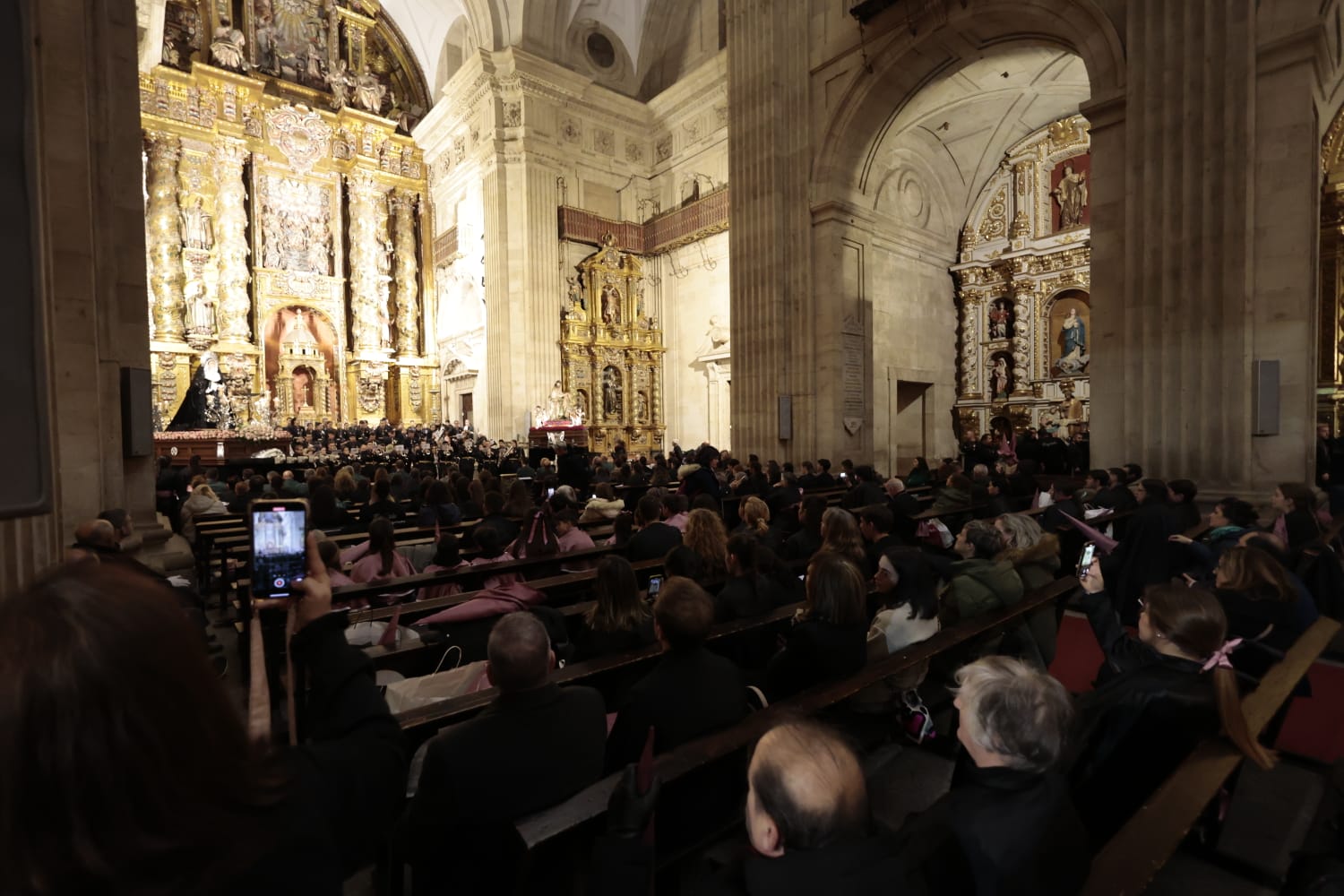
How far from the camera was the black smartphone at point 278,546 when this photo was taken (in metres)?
1.59

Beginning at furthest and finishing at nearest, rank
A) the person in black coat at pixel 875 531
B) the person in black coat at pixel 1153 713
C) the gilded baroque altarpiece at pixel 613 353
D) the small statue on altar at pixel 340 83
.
A: the small statue on altar at pixel 340 83 < the gilded baroque altarpiece at pixel 613 353 < the person in black coat at pixel 875 531 < the person in black coat at pixel 1153 713

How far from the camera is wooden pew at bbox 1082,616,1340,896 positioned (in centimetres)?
138

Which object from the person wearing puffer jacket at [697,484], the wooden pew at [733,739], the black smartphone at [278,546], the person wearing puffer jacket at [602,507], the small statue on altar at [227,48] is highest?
the small statue on altar at [227,48]

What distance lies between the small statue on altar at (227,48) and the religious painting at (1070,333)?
23908 mm

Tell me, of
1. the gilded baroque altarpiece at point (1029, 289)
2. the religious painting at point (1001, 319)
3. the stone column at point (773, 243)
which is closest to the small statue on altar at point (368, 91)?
the stone column at point (773, 243)

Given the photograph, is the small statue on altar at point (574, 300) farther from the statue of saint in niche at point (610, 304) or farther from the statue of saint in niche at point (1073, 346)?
the statue of saint in niche at point (1073, 346)

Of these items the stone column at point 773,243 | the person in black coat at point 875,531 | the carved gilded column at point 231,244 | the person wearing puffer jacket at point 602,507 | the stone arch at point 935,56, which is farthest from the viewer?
the carved gilded column at point 231,244

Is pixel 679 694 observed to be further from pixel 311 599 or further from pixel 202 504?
pixel 202 504

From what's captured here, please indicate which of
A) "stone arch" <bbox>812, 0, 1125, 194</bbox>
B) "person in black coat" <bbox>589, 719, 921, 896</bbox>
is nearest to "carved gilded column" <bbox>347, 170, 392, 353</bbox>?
"stone arch" <bbox>812, 0, 1125, 194</bbox>

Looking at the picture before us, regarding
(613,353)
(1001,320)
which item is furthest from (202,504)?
(1001,320)

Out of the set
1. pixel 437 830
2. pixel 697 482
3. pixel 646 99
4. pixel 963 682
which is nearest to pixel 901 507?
pixel 697 482

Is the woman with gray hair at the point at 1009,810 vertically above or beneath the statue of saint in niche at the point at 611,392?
beneath

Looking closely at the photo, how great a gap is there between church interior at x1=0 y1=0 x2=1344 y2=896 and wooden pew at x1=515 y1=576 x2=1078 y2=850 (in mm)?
17

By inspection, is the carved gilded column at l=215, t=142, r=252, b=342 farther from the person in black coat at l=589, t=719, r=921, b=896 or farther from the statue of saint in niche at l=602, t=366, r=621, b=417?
the person in black coat at l=589, t=719, r=921, b=896
